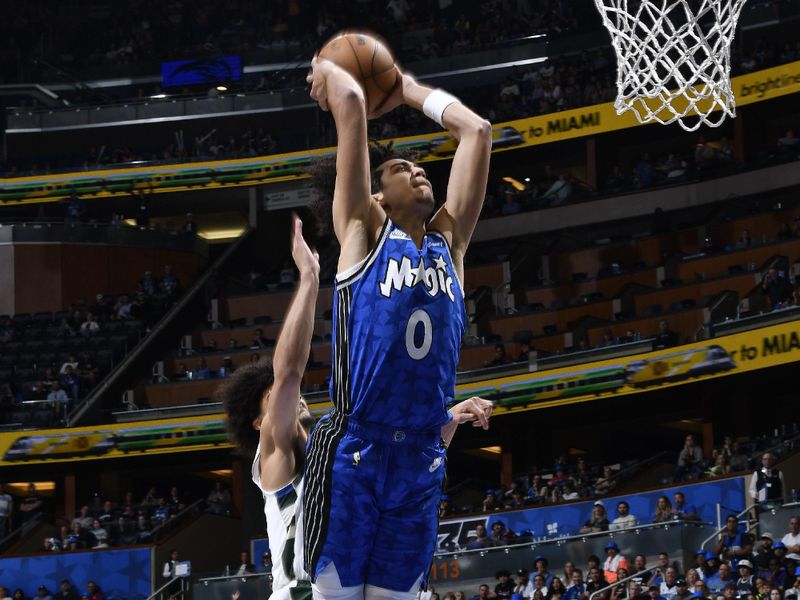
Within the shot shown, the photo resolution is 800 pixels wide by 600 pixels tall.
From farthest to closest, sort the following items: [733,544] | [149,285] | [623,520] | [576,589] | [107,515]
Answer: [149,285], [107,515], [623,520], [576,589], [733,544]

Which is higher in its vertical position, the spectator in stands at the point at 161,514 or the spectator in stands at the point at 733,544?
the spectator in stands at the point at 733,544

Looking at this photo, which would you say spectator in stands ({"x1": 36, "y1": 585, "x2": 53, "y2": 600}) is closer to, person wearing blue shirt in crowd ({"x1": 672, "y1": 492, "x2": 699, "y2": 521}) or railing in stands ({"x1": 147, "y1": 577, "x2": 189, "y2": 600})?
railing in stands ({"x1": 147, "y1": 577, "x2": 189, "y2": 600})

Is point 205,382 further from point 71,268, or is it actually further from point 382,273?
point 382,273

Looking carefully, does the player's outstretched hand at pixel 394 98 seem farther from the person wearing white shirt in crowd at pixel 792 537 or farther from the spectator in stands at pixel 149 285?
the spectator in stands at pixel 149 285

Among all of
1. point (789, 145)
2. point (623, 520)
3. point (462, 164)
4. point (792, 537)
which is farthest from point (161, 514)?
point (462, 164)

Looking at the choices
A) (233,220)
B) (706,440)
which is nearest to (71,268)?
(233,220)

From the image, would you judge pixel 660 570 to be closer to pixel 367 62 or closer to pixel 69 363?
pixel 367 62

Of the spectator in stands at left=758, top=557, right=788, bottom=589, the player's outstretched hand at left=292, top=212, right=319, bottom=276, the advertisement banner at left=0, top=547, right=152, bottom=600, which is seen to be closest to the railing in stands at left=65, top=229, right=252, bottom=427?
the advertisement banner at left=0, top=547, right=152, bottom=600

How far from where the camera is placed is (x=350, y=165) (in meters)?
3.74

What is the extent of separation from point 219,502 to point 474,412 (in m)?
20.7

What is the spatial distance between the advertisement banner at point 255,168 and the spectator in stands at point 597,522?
9.77 metres

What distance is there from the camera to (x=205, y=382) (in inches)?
981

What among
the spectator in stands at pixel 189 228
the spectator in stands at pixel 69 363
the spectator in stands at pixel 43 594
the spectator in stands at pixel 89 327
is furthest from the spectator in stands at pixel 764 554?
the spectator in stands at pixel 189 228

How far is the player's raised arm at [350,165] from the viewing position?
12.3 ft
